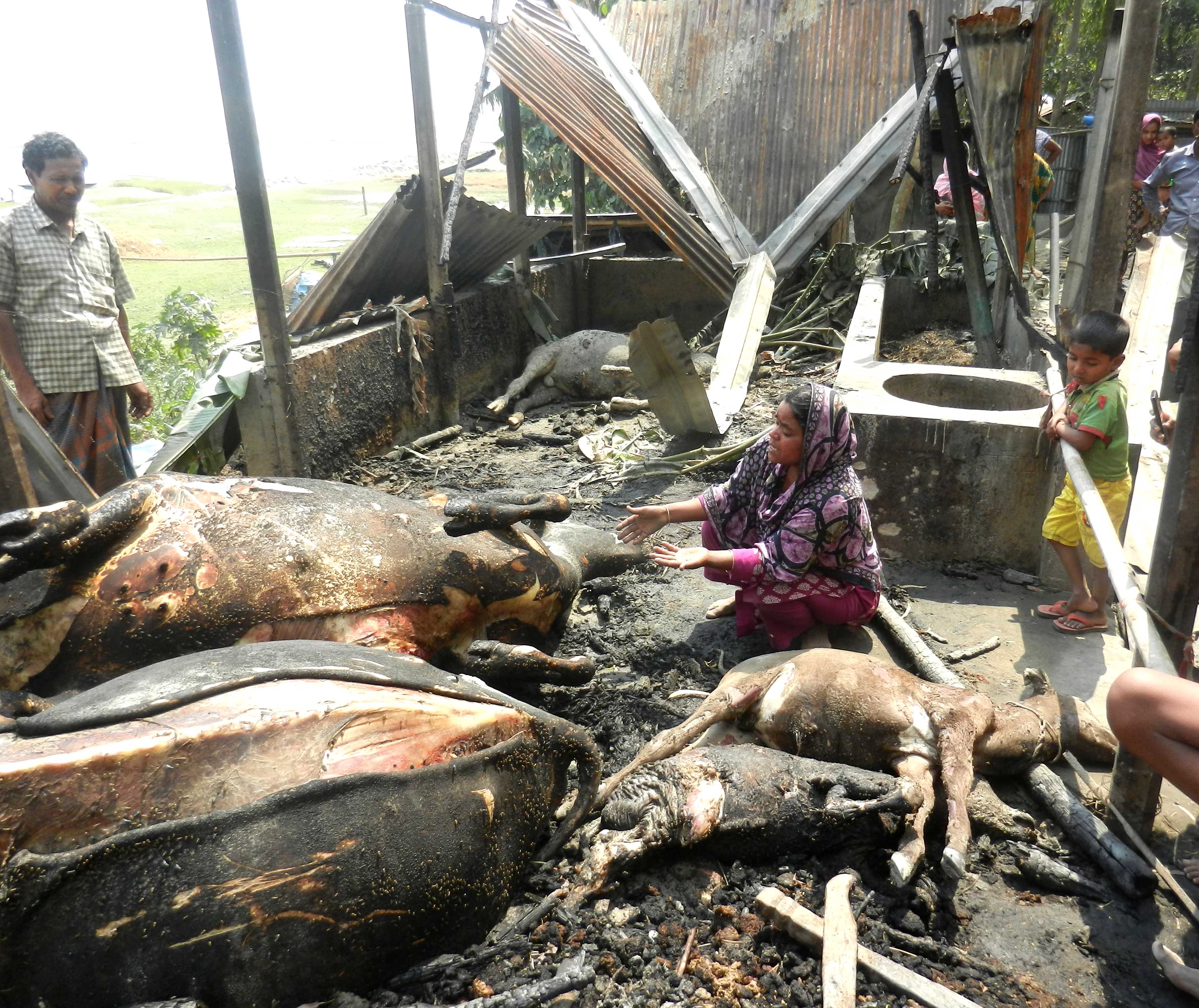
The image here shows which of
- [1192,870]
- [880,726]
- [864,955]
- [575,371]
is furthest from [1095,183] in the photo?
Answer: [575,371]

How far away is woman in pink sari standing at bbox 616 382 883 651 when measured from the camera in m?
3.33

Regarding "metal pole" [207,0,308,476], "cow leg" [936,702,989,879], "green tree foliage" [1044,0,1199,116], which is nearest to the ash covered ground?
"cow leg" [936,702,989,879]

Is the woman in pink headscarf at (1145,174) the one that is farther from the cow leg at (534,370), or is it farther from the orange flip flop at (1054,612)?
the orange flip flop at (1054,612)

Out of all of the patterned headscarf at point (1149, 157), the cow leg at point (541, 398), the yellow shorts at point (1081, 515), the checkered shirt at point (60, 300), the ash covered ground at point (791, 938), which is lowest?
the ash covered ground at point (791, 938)

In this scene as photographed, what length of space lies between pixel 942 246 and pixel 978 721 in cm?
695

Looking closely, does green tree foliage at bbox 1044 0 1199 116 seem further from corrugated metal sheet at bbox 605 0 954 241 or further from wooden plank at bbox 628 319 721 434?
wooden plank at bbox 628 319 721 434

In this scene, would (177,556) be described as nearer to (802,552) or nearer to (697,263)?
(802,552)

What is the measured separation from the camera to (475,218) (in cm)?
705

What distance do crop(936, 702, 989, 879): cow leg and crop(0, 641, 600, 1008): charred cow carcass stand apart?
115 centimetres

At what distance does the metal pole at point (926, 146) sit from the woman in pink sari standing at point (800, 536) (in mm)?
4232

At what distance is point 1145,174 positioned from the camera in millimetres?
8945

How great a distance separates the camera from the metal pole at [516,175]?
8.41 meters

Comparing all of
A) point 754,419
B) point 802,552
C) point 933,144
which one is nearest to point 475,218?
point 754,419

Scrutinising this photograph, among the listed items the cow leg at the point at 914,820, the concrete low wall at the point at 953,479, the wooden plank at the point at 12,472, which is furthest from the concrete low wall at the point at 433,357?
the cow leg at the point at 914,820
